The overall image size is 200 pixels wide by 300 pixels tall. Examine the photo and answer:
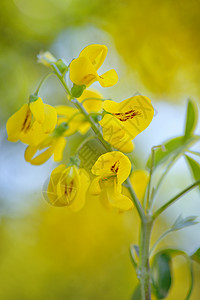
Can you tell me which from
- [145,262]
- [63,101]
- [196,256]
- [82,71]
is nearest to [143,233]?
[145,262]

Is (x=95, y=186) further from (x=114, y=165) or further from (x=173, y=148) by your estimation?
(x=173, y=148)

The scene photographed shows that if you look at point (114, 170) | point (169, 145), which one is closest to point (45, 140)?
point (114, 170)

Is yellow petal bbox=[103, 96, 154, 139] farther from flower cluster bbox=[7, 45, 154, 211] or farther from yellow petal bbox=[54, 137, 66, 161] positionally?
yellow petal bbox=[54, 137, 66, 161]

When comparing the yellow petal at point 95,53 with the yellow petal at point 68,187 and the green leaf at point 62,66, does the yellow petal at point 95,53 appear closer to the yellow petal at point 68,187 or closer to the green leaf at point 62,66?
the green leaf at point 62,66

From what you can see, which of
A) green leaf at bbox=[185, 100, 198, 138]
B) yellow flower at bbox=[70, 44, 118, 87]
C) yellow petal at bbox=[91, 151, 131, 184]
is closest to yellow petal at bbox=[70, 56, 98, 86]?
yellow flower at bbox=[70, 44, 118, 87]

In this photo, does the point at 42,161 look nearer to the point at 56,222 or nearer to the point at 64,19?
the point at 56,222

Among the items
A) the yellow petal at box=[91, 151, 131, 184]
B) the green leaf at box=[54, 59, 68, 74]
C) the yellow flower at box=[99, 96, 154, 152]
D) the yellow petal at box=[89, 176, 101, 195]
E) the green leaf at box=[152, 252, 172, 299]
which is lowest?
the green leaf at box=[152, 252, 172, 299]

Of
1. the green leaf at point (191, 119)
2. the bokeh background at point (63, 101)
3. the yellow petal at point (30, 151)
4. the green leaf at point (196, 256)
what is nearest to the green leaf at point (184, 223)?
the green leaf at point (196, 256)
